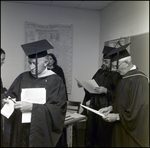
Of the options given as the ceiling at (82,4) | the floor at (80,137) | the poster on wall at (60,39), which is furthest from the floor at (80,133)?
the ceiling at (82,4)

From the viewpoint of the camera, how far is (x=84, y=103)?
39.8 inches

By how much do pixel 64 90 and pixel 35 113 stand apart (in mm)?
187

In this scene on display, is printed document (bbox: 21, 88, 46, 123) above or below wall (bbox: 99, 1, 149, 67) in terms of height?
below

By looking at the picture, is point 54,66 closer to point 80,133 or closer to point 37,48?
point 37,48

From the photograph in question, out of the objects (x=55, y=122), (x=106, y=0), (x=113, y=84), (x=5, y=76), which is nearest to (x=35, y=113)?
(x=55, y=122)

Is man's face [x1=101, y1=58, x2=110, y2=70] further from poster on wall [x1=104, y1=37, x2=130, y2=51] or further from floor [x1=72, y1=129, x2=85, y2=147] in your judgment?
floor [x1=72, y1=129, x2=85, y2=147]

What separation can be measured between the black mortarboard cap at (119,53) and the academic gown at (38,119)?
1.11 ft

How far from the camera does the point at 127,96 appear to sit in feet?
3.52

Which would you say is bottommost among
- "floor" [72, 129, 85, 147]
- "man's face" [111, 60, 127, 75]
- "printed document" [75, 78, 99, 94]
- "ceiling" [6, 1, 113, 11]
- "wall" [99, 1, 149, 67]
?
"floor" [72, 129, 85, 147]

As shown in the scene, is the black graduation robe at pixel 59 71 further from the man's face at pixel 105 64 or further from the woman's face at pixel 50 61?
the man's face at pixel 105 64

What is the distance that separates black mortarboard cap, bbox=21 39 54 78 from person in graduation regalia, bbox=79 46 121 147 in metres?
0.30

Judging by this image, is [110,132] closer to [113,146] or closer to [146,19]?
[113,146]

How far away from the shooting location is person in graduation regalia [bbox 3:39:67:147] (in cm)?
94

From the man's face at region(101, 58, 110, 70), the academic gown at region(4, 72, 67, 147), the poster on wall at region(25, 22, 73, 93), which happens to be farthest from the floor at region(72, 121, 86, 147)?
the man's face at region(101, 58, 110, 70)
